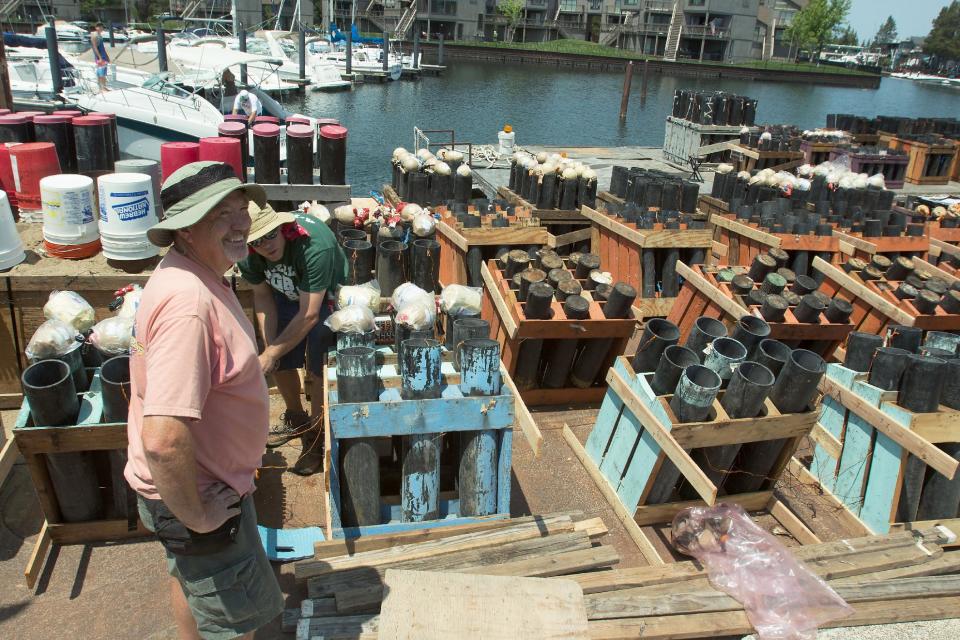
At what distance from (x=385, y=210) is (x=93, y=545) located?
14.7 feet

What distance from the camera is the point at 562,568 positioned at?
147 inches

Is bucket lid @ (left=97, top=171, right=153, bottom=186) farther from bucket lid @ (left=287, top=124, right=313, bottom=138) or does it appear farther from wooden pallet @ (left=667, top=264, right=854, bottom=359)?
wooden pallet @ (left=667, top=264, right=854, bottom=359)

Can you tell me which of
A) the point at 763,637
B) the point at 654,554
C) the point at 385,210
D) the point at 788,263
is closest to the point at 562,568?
the point at 654,554

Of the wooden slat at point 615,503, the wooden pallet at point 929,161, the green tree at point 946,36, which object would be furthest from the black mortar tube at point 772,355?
the green tree at point 946,36

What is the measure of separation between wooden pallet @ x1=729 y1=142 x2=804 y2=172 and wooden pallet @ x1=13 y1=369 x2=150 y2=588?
44.0 ft

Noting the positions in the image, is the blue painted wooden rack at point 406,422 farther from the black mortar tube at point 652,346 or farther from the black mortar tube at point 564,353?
the black mortar tube at point 564,353

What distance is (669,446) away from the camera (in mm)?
4156

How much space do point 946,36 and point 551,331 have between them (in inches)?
5456

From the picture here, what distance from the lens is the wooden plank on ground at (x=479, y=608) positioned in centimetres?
299

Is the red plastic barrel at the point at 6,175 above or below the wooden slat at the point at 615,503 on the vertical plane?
above

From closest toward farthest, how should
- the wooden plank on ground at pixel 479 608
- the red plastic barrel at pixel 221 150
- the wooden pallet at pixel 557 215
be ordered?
the wooden plank on ground at pixel 479 608 → the red plastic barrel at pixel 221 150 → the wooden pallet at pixel 557 215

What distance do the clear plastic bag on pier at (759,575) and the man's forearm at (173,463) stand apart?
2.82 meters

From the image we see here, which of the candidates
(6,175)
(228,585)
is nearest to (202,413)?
(228,585)

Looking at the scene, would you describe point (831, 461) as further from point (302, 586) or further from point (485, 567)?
point (302, 586)
